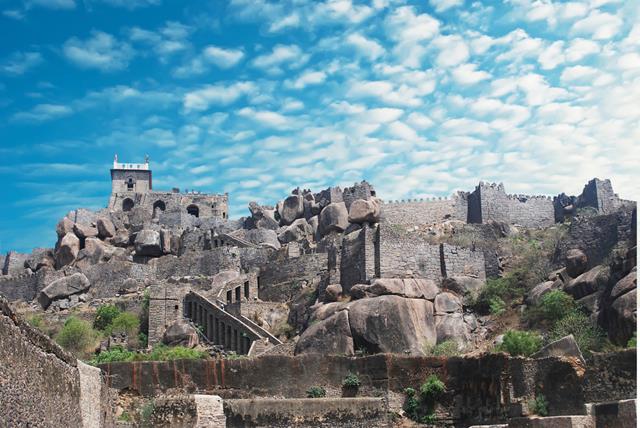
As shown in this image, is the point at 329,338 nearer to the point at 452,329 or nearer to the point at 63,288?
the point at 452,329

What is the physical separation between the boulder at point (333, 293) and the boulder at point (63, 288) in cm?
2282

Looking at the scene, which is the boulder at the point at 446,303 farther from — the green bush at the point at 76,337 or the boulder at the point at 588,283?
the green bush at the point at 76,337

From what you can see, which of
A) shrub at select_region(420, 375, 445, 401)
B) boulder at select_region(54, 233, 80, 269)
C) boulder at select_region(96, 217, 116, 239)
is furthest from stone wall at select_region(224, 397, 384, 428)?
boulder at select_region(96, 217, 116, 239)

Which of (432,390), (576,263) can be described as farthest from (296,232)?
(432,390)

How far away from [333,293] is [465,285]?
6.71 metres

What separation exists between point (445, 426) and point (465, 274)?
16.4m

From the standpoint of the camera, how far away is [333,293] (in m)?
41.2

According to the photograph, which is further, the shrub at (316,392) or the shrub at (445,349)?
the shrub at (445,349)

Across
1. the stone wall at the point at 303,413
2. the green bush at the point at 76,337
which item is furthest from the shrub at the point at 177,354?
the stone wall at the point at 303,413

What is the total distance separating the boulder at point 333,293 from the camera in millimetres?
41062

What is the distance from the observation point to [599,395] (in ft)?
70.4

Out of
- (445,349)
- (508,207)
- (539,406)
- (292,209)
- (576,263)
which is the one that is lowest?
(539,406)

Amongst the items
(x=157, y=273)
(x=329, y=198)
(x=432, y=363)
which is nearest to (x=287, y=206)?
(x=329, y=198)

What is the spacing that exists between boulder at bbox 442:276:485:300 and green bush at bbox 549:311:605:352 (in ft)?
26.9
